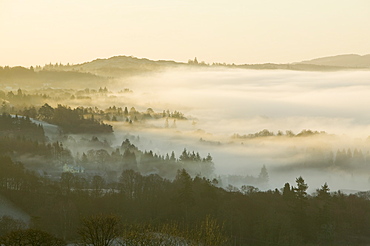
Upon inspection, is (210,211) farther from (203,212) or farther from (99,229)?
(99,229)

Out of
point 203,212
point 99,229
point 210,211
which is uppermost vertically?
point 99,229

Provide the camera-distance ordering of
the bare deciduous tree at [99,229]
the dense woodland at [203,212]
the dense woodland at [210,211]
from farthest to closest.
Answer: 1. the dense woodland at [210,211]
2. the dense woodland at [203,212]
3. the bare deciduous tree at [99,229]

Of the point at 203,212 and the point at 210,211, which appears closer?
the point at 203,212

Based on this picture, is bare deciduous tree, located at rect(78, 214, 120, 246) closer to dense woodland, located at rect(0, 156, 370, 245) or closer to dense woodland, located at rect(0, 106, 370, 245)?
dense woodland, located at rect(0, 106, 370, 245)

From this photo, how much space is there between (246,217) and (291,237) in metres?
13.8

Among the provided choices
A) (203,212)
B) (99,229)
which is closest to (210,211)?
(203,212)

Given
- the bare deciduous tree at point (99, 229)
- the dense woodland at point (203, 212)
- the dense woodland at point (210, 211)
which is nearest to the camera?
the bare deciduous tree at point (99, 229)

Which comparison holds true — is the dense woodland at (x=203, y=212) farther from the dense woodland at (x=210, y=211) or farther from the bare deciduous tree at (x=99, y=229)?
the bare deciduous tree at (x=99, y=229)

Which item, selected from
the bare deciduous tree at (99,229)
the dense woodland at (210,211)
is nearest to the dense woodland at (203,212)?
the dense woodland at (210,211)

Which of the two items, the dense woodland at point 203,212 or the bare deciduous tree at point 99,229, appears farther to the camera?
the dense woodland at point 203,212

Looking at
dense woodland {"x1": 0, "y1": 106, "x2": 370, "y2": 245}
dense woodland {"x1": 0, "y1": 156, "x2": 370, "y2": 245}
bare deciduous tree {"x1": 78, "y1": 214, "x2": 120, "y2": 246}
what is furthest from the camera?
dense woodland {"x1": 0, "y1": 156, "x2": 370, "y2": 245}

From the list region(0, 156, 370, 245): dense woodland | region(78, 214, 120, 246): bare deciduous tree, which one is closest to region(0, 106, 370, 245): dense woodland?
region(0, 156, 370, 245): dense woodland

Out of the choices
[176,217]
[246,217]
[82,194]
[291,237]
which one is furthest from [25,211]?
[291,237]

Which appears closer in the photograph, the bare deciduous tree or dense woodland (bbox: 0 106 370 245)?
the bare deciduous tree
